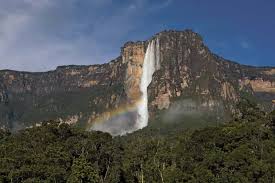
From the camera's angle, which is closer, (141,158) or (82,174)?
(82,174)

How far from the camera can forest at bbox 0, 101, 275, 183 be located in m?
58.3

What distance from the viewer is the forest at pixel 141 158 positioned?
2297 inches

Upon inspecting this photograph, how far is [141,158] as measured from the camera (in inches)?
2827

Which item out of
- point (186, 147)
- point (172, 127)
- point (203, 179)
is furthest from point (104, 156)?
point (172, 127)

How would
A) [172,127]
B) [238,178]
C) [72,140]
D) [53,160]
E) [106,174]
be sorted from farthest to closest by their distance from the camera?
[172,127] → [72,140] → [106,174] → [53,160] → [238,178]

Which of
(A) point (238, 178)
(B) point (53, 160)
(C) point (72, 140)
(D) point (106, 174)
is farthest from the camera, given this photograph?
(C) point (72, 140)

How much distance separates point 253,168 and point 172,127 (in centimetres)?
12346

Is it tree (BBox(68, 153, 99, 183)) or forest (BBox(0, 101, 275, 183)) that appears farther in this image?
forest (BBox(0, 101, 275, 183))

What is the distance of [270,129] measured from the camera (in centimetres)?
7694

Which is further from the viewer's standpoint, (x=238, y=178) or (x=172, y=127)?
(x=172, y=127)

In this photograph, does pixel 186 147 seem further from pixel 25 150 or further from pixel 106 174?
pixel 25 150

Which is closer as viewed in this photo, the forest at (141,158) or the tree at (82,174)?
the tree at (82,174)

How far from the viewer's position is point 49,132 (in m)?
82.1

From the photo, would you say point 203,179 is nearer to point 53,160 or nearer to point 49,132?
point 53,160
